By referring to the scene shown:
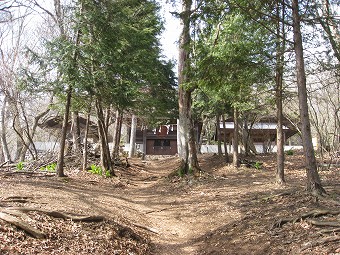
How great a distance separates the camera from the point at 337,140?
15883mm

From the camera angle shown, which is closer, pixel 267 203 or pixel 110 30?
pixel 267 203

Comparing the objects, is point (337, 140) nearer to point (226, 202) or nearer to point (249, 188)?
point (249, 188)

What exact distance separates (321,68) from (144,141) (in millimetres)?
26305

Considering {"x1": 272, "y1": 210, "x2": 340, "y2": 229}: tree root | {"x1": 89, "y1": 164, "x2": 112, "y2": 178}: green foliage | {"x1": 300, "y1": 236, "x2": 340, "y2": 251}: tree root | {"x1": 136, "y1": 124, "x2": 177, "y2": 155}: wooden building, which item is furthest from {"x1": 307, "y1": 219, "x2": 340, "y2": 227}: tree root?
{"x1": 136, "y1": 124, "x2": 177, "y2": 155}: wooden building

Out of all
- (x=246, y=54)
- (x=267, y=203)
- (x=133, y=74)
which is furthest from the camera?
(x=133, y=74)

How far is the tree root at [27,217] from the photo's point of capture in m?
4.84

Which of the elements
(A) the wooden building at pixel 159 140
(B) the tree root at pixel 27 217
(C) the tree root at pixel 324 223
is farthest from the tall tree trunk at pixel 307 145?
(A) the wooden building at pixel 159 140

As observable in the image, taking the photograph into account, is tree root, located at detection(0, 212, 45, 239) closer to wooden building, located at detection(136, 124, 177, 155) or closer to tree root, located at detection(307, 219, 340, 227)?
tree root, located at detection(307, 219, 340, 227)

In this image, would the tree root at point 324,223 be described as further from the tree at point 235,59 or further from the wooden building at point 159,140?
the wooden building at point 159,140

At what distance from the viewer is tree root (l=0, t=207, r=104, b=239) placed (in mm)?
4840

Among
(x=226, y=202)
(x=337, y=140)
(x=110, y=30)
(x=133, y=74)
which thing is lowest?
(x=226, y=202)

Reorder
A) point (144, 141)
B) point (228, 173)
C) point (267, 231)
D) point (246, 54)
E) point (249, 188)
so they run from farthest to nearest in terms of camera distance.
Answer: point (144, 141), point (228, 173), point (249, 188), point (246, 54), point (267, 231)

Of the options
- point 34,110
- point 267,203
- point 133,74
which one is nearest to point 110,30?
point 133,74

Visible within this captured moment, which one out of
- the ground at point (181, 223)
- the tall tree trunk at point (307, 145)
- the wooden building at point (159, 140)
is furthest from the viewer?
the wooden building at point (159, 140)
